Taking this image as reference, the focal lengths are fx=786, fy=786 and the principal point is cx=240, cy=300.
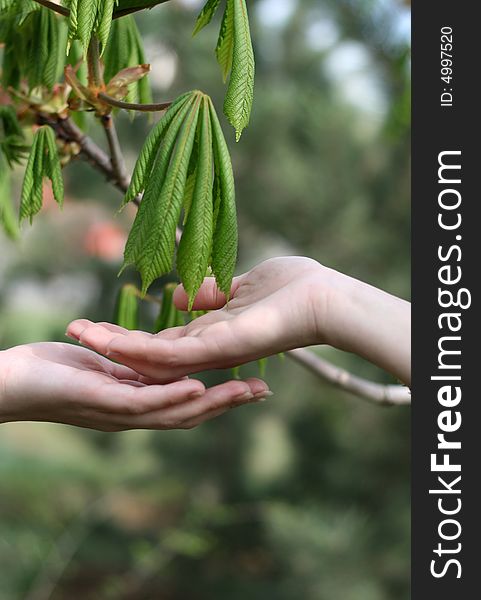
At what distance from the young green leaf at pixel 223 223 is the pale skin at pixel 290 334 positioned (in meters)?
0.04

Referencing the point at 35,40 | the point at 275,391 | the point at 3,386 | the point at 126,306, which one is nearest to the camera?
the point at 3,386

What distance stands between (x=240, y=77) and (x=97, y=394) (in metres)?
0.26

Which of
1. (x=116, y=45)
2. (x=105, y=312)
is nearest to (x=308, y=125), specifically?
(x=105, y=312)

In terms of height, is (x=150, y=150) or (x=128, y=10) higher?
(x=128, y=10)

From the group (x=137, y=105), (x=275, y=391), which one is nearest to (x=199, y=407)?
(x=137, y=105)

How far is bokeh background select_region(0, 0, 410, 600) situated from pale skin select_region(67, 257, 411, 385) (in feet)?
4.32

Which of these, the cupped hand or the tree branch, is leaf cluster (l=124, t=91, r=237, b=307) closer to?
the cupped hand

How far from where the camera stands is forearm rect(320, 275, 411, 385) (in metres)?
0.58

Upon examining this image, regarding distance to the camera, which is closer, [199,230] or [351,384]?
[199,230]

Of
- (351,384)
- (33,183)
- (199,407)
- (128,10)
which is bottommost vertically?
(199,407)

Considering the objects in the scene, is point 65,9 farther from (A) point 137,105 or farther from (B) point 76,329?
(B) point 76,329

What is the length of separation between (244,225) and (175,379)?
1.64 metres

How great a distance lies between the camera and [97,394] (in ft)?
1.96

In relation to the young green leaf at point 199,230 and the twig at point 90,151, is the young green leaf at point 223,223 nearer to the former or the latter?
the young green leaf at point 199,230
